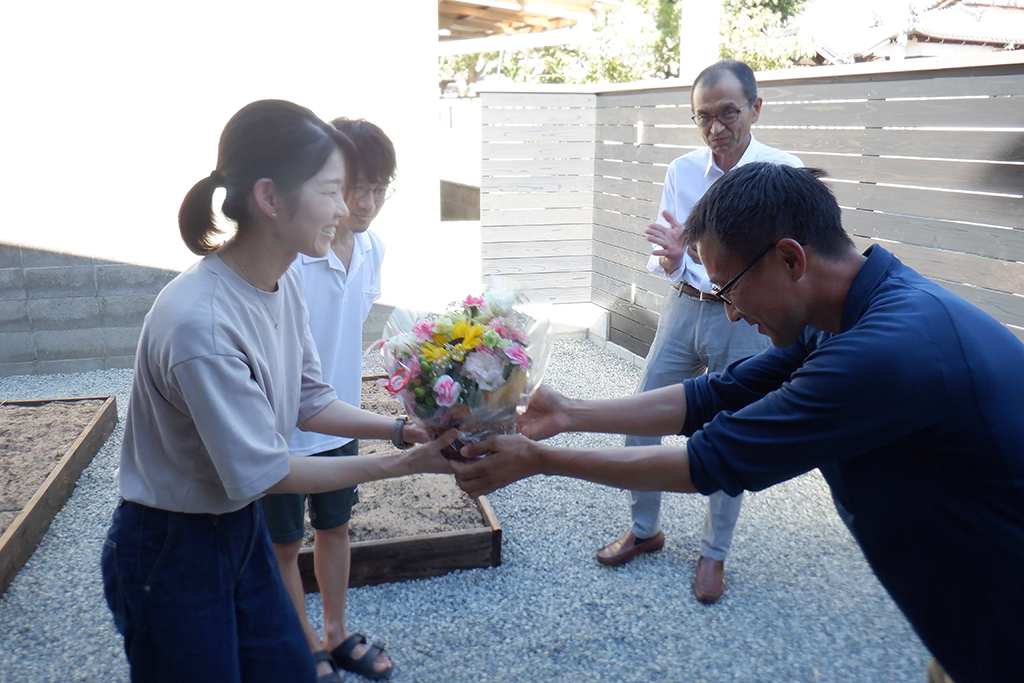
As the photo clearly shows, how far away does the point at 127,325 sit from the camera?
6562 millimetres

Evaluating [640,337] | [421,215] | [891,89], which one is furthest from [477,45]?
[891,89]

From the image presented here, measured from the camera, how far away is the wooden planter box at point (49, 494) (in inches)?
132

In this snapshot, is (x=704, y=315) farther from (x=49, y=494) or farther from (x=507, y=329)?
(x=49, y=494)

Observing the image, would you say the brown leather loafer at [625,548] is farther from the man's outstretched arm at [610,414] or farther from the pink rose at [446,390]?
the pink rose at [446,390]

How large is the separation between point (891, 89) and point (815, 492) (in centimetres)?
226

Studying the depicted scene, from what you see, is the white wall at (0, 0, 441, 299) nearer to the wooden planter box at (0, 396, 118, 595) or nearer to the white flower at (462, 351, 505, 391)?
the wooden planter box at (0, 396, 118, 595)

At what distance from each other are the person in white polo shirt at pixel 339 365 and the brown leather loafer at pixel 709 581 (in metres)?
1.34

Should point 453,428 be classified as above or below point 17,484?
above

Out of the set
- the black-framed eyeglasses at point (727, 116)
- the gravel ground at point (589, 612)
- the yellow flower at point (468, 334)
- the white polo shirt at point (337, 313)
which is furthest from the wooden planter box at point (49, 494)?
the black-framed eyeglasses at point (727, 116)

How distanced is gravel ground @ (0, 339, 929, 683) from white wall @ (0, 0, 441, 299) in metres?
3.13

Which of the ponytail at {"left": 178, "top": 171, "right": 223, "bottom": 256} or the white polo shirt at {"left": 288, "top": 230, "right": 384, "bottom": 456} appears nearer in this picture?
the ponytail at {"left": 178, "top": 171, "right": 223, "bottom": 256}

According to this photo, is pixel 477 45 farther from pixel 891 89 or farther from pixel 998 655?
pixel 998 655

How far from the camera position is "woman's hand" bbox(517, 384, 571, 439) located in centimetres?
249

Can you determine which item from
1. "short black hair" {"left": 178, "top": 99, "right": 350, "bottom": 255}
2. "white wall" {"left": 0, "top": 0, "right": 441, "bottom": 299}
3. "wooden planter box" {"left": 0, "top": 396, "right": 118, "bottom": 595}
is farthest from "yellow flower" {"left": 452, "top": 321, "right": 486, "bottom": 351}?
"white wall" {"left": 0, "top": 0, "right": 441, "bottom": 299}
